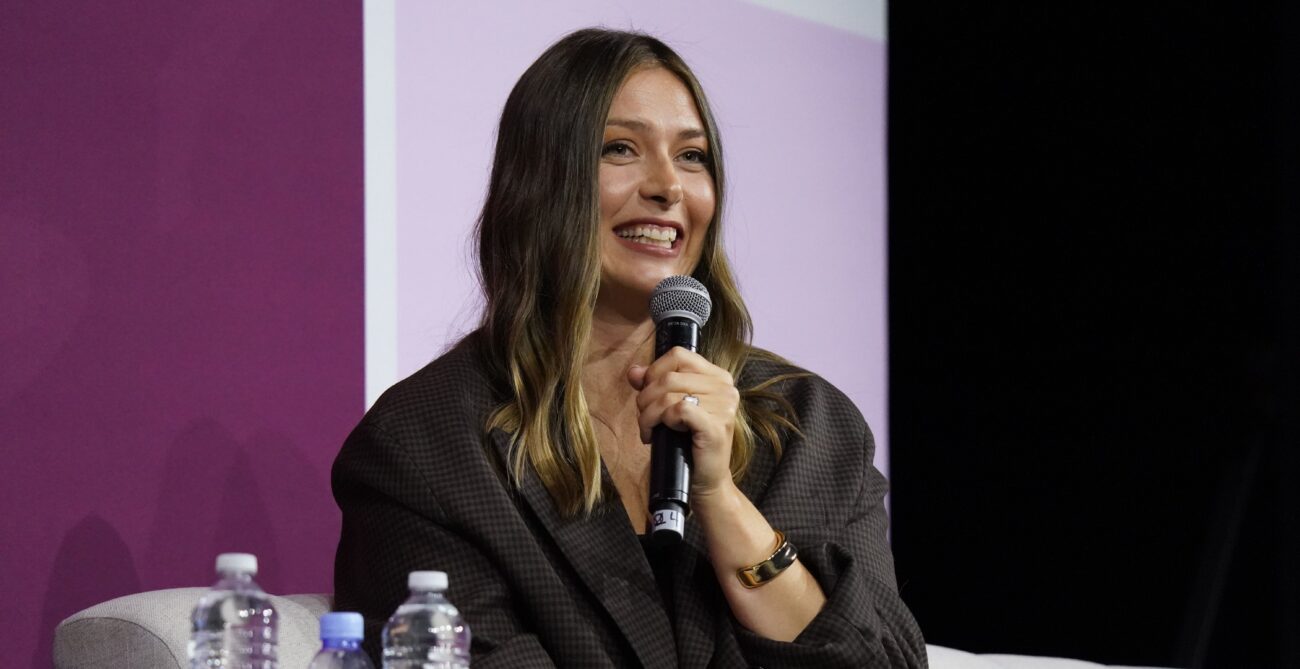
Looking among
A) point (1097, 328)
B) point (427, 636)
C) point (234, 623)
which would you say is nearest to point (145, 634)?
point (234, 623)

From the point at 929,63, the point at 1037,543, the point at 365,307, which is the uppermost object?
the point at 929,63

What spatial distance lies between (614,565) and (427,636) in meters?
0.40

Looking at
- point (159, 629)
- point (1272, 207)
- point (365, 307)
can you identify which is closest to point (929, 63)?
point (1272, 207)

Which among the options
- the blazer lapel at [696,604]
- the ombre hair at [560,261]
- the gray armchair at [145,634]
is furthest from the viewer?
the ombre hair at [560,261]

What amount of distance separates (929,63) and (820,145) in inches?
28.8

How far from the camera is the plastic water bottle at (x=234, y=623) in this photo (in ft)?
4.29

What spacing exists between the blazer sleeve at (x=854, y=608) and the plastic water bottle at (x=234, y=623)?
624 millimetres

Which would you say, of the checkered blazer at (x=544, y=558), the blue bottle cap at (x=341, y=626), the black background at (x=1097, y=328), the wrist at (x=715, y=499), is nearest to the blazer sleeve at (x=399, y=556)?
the checkered blazer at (x=544, y=558)

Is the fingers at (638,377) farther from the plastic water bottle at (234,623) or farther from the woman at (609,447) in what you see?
the plastic water bottle at (234,623)

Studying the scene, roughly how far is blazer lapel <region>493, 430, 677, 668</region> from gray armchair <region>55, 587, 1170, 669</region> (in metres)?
0.36

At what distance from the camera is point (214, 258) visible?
2.37 meters

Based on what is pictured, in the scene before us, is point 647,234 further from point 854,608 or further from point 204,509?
point 204,509

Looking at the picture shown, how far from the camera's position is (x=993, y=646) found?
399 cm

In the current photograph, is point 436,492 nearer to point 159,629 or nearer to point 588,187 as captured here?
point 159,629
